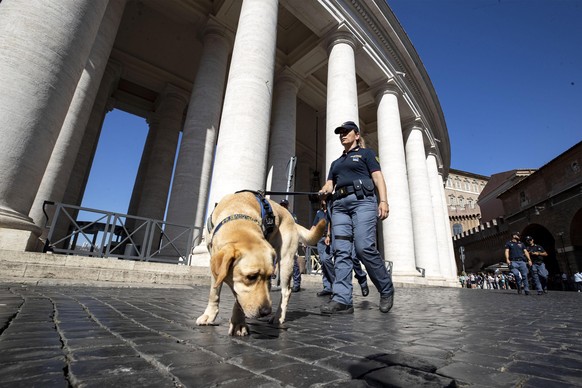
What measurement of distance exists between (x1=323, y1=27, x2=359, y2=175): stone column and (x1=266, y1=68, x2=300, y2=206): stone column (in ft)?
7.38

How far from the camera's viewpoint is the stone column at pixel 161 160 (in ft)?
52.2

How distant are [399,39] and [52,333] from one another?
20.2 m

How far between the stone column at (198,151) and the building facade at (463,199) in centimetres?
5479

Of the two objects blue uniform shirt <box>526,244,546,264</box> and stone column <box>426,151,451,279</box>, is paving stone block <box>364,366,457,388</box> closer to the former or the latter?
blue uniform shirt <box>526,244,546,264</box>

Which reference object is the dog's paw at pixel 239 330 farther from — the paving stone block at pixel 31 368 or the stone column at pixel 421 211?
the stone column at pixel 421 211

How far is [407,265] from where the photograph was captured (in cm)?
1324

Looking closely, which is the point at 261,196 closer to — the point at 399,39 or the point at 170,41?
the point at 170,41

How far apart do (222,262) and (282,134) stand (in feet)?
41.8

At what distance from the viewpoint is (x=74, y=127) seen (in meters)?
9.38

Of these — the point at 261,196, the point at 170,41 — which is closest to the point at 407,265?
the point at 261,196

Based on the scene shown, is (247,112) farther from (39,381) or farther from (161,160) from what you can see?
(161,160)

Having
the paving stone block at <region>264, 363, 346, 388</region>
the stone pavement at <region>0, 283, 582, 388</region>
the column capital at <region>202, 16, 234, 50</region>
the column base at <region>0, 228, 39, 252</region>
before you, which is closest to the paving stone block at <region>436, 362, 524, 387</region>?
the stone pavement at <region>0, 283, 582, 388</region>

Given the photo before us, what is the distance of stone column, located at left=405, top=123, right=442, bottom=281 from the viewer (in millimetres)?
16656

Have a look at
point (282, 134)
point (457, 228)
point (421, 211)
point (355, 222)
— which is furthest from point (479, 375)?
point (457, 228)
